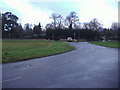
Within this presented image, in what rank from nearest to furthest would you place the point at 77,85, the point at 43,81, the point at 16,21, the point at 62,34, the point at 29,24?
1. the point at 77,85
2. the point at 43,81
3. the point at 62,34
4. the point at 16,21
5. the point at 29,24

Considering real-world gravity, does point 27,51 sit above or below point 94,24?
below

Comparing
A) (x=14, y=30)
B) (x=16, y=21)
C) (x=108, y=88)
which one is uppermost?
(x=16, y=21)

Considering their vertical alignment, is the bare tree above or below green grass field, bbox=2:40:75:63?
above

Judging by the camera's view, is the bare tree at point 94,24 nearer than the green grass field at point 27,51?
No

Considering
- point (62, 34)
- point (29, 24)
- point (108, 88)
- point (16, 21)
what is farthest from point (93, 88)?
point (29, 24)

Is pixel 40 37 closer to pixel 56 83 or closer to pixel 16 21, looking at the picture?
pixel 16 21

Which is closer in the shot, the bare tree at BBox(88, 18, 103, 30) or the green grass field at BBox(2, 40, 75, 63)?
the green grass field at BBox(2, 40, 75, 63)

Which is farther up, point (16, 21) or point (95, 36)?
point (16, 21)

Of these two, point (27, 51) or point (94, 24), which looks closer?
point (27, 51)

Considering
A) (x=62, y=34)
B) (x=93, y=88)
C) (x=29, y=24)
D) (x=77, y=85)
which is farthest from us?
(x=29, y=24)

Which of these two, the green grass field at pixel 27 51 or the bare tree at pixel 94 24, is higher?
the bare tree at pixel 94 24

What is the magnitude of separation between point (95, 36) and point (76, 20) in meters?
15.8

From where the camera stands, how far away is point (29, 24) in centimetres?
9712

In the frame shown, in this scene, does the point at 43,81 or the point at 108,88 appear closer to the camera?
the point at 108,88
